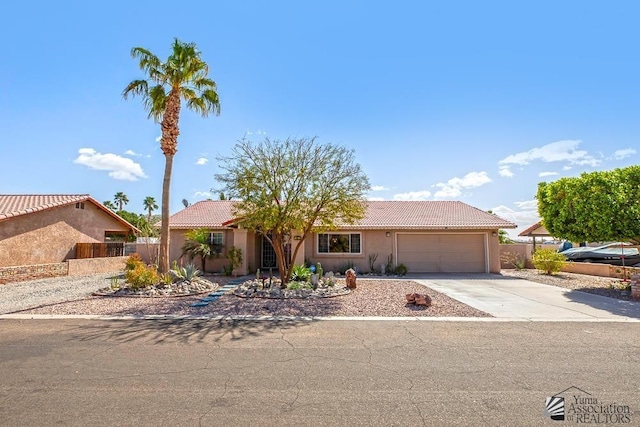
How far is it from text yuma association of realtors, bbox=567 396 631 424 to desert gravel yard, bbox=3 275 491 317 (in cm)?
474

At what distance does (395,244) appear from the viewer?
63.9 feet

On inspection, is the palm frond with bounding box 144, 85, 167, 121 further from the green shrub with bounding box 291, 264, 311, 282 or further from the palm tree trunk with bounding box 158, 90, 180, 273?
the green shrub with bounding box 291, 264, 311, 282

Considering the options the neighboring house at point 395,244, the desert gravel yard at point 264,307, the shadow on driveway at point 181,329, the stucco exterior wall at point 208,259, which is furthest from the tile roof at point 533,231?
the shadow on driveway at point 181,329

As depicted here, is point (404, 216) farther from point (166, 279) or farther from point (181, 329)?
point (181, 329)

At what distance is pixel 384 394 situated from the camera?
4.45 metres

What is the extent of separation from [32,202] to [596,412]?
2614 centimetres

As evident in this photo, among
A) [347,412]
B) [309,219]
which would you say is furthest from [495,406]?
[309,219]

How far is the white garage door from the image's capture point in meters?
19.7

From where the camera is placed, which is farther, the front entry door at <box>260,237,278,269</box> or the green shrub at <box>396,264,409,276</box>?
the front entry door at <box>260,237,278,269</box>

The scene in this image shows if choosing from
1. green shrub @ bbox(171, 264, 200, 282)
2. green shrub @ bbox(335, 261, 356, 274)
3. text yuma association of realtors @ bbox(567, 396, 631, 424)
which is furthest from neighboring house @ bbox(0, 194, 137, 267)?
text yuma association of realtors @ bbox(567, 396, 631, 424)

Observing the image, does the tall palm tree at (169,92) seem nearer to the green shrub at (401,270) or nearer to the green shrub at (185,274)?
the green shrub at (185,274)

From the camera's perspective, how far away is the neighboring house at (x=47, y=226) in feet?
56.8

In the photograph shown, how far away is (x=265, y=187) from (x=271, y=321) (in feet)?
16.6

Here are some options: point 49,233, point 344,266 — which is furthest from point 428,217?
point 49,233
